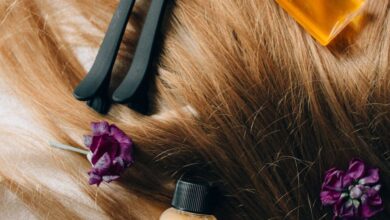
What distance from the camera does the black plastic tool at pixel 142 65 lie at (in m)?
0.99

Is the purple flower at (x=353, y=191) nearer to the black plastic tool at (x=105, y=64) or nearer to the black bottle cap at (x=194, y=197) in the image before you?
the black bottle cap at (x=194, y=197)

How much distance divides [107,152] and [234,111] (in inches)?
9.5

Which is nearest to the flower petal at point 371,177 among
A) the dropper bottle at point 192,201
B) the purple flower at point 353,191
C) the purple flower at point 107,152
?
the purple flower at point 353,191

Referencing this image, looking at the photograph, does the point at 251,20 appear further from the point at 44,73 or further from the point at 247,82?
the point at 44,73

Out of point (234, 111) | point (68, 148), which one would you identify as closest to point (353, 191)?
point (234, 111)

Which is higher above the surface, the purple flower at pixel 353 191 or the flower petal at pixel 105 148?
the flower petal at pixel 105 148

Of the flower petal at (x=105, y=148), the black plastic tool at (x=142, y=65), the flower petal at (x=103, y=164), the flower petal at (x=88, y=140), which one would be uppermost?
the black plastic tool at (x=142, y=65)

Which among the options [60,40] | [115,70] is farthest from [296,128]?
[60,40]

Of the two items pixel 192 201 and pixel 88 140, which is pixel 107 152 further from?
pixel 192 201

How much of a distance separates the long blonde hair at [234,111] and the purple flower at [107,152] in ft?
0.15

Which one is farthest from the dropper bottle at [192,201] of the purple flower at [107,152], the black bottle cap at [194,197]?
the purple flower at [107,152]

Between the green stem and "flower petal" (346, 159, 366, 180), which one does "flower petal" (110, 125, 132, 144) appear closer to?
the green stem

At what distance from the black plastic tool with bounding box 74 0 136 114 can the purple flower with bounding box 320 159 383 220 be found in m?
0.43

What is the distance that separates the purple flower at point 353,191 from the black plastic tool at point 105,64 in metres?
0.43
